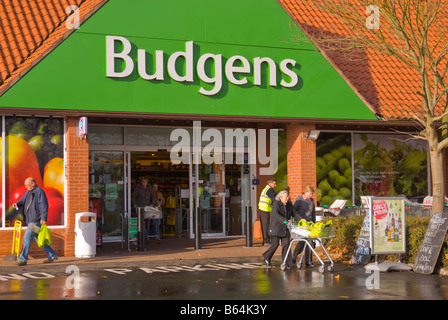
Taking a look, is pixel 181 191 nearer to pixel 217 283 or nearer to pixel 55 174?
pixel 55 174

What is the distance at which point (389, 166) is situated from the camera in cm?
2262

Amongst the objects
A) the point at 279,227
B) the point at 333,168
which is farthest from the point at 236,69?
the point at 279,227

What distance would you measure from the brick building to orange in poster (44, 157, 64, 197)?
0.04m

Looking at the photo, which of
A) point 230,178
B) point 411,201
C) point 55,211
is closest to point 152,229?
point 230,178

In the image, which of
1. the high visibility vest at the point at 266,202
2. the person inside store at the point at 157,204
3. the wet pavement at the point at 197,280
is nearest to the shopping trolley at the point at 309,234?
the wet pavement at the point at 197,280

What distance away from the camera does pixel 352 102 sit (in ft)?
66.9

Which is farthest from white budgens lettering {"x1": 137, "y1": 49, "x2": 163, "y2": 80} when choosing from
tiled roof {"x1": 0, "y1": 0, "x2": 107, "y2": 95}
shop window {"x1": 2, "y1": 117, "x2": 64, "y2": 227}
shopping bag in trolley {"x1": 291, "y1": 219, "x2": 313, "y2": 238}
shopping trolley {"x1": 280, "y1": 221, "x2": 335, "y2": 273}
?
shopping bag in trolley {"x1": 291, "y1": 219, "x2": 313, "y2": 238}

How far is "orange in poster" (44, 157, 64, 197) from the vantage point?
17.5m

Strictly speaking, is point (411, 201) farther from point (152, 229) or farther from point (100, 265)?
point (100, 265)

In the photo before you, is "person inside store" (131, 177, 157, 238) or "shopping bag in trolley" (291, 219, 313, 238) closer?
"shopping bag in trolley" (291, 219, 313, 238)

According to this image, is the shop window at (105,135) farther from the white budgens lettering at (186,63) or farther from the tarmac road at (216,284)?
the tarmac road at (216,284)

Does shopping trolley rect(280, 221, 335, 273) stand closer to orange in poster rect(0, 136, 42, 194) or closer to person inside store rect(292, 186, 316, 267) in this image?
person inside store rect(292, 186, 316, 267)

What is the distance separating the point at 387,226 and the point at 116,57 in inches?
315

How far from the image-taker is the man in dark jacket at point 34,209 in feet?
51.8
